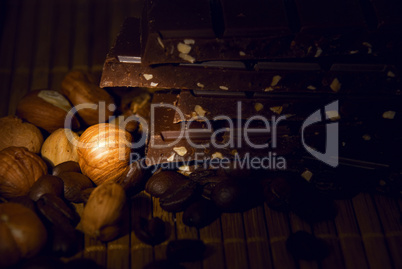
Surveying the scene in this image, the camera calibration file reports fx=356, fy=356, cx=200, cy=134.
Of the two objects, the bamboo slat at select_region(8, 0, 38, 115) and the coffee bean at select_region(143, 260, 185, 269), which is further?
the bamboo slat at select_region(8, 0, 38, 115)

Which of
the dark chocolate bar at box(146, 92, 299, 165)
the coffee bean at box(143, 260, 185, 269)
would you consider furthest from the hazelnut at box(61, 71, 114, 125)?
the coffee bean at box(143, 260, 185, 269)

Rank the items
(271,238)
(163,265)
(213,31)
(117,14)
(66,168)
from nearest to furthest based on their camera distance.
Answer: (163,265) < (213,31) < (271,238) < (66,168) < (117,14)

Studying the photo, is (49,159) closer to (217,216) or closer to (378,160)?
(217,216)

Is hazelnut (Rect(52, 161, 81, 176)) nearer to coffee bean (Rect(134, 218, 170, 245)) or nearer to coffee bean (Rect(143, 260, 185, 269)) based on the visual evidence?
coffee bean (Rect(134, 218, 170, 245))

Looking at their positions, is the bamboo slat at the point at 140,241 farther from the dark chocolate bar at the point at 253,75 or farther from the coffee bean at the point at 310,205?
the coffee bean at the point at 310,205

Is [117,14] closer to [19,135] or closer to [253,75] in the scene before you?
[19,135]

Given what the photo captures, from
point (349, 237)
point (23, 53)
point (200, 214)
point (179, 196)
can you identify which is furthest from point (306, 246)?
point (23, 53)

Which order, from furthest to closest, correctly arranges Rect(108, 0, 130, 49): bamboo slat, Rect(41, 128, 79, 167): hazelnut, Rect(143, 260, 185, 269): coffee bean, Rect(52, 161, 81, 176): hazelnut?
Rect(108, 0, 130, 49): bamboo slat → Rect(41, 128, 79, 167): hazelnut → Rect(52, 161, 81, 176): hazelnut → Rect(143, 260, 185, 269): coffee bean
